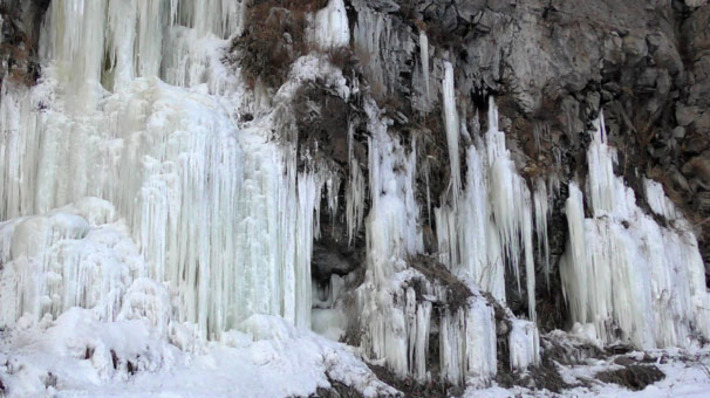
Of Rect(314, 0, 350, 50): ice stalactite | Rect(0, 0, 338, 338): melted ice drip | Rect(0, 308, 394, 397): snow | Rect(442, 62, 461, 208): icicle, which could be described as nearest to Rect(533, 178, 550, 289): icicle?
Rect(442, 62, 461, 208): icicle

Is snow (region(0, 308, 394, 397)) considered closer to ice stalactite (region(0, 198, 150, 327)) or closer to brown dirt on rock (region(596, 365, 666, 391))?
ice stalactite (region(0, 198, 150, 327))

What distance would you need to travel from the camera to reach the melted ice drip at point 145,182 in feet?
37.7

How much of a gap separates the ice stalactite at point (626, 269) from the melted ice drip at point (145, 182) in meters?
8.74

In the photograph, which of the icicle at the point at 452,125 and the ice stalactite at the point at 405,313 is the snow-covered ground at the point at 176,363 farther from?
the icicle at the point at 452,125

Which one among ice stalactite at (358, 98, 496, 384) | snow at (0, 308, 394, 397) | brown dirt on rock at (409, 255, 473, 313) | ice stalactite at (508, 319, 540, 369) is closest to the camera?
snow at (0, 308, 394, 397)

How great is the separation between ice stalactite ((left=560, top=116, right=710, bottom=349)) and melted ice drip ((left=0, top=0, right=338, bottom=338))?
8.74m

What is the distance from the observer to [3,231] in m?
11.4

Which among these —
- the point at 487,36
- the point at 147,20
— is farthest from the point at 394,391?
the point at 487,36

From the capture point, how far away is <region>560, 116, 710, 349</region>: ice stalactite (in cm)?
1930

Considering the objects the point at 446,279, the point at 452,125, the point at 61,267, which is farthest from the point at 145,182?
the point at 452,125

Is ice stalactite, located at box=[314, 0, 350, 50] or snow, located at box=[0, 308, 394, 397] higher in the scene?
ice stalactite, located at box=[314, 0, 350, 50]

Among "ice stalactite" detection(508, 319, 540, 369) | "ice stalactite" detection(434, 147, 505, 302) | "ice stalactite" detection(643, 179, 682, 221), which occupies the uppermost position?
"ice stalactite" detection(643, 179, 682, 221)

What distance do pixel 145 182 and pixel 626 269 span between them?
1299 cm

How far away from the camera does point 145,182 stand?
12453mm
